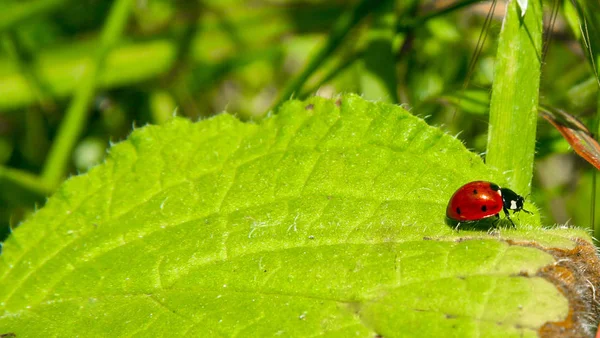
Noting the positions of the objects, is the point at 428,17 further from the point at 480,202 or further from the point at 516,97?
the point at 480,202

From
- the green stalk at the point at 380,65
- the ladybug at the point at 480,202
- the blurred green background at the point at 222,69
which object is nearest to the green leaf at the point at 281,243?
the ladybug at the point at 480,202

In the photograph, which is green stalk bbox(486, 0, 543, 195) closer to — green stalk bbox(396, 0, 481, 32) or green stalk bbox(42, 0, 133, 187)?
green stalk bbox(396, 0, 481, 32)

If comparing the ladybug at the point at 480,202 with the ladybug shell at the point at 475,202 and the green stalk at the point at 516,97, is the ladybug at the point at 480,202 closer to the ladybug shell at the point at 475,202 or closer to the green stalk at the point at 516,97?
the ladybug shell at the point at 475,202

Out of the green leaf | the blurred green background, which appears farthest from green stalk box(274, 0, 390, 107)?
the green leaf

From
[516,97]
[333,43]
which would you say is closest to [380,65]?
[333,43]

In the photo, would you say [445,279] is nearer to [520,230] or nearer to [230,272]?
[520,230]
